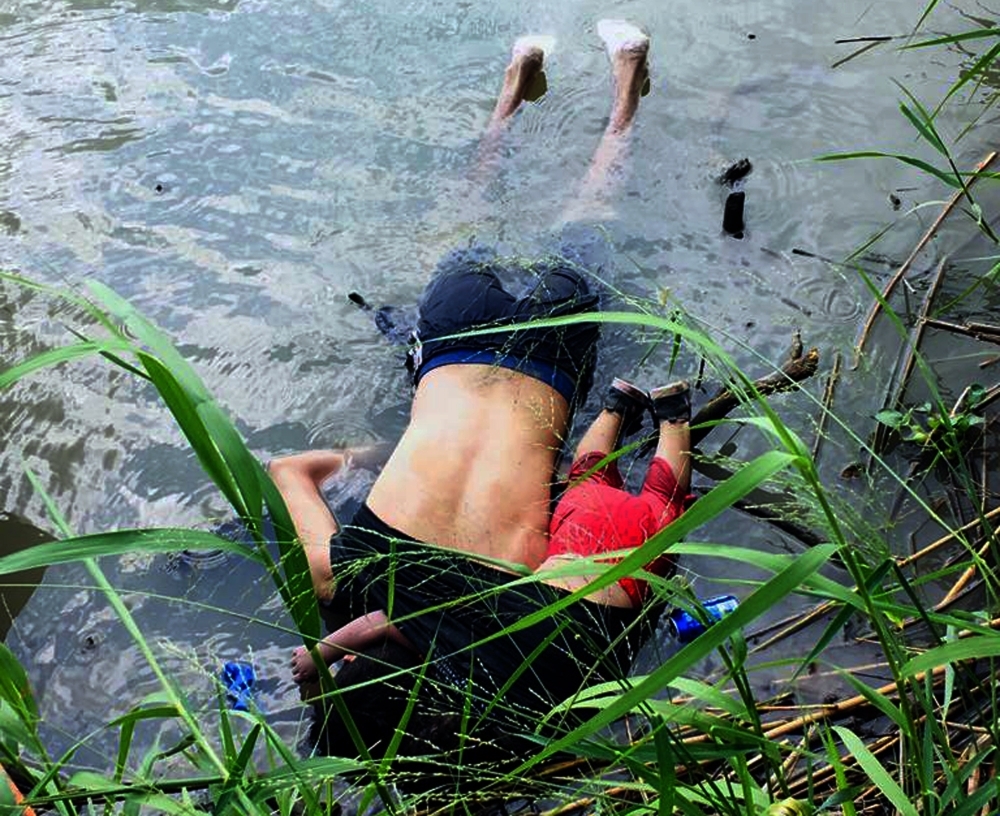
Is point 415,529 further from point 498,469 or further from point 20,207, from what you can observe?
point 20,207

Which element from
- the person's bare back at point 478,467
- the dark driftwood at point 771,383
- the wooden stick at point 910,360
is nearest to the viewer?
the dark driftwood at point 771,383

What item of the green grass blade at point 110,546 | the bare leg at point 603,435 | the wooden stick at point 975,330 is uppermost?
the green grass blade at point 110,546

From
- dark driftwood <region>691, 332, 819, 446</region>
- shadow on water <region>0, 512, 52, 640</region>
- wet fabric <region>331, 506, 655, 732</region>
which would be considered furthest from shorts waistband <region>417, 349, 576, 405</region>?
shadow on water <region>0, 512, 52, 640</region>

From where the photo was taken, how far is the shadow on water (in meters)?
3.09

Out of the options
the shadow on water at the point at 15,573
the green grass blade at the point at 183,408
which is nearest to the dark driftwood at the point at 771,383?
the green grass blade at the point at 183,408

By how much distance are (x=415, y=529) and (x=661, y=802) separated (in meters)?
1.65

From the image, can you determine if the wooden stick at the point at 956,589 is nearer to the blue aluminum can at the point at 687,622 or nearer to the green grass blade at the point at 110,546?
the blue aluminum can at the point at 687,622

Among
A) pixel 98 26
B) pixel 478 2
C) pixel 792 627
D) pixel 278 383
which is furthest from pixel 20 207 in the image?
pixel 792 627

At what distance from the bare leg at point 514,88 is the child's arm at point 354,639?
87.8 inches

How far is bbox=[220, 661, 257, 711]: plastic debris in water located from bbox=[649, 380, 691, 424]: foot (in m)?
1.44

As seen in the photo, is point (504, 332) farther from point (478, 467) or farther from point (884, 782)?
point (884, 782)

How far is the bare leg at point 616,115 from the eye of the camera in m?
4.00

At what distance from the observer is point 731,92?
442 cm

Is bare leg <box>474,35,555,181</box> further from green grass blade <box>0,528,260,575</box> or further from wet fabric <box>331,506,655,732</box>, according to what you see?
green grass blade <box>0,528,260,575</box>
